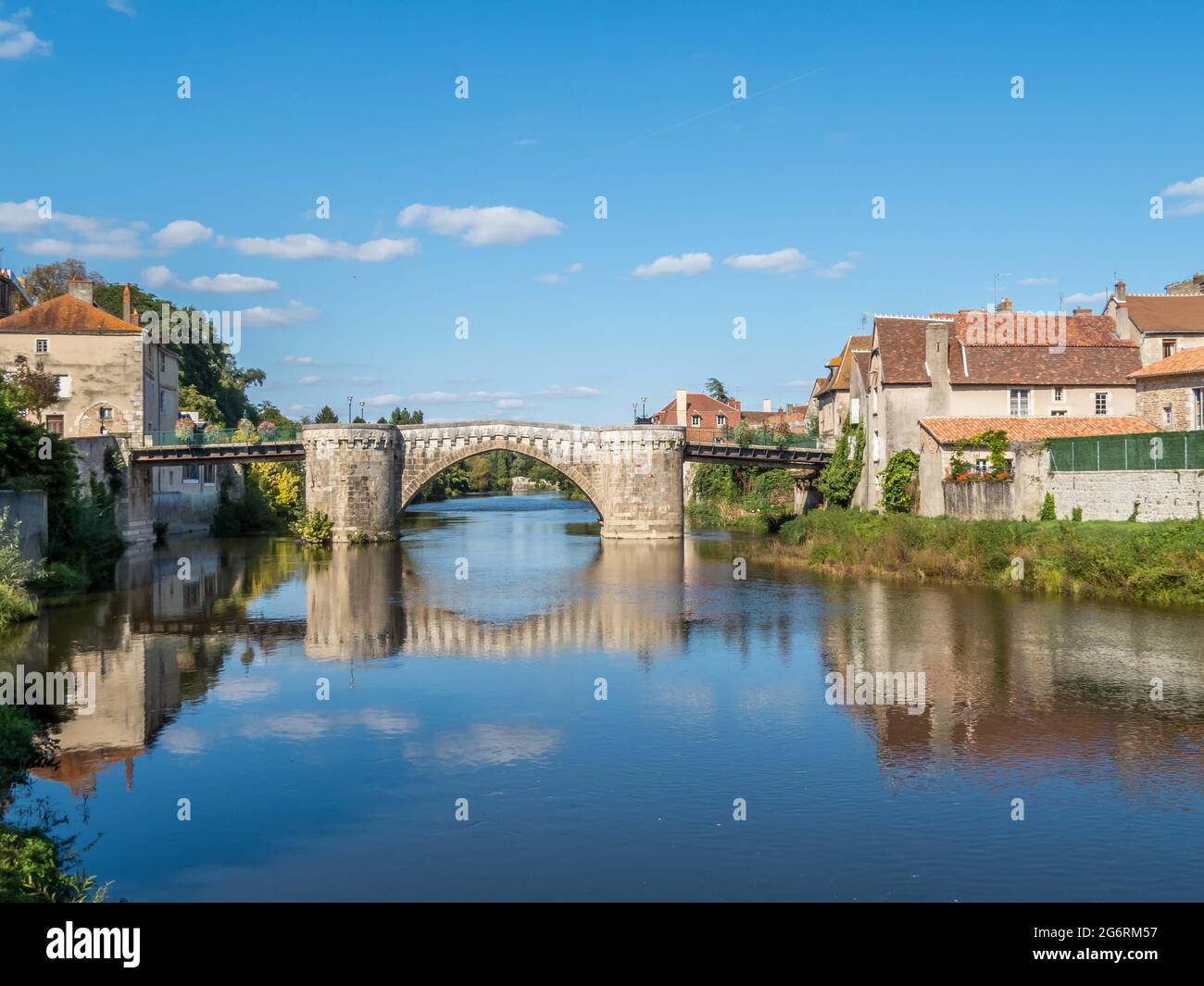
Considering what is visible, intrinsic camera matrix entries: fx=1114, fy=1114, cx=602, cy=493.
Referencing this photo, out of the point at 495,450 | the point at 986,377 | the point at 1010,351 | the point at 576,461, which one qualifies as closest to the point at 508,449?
the point at 495,450

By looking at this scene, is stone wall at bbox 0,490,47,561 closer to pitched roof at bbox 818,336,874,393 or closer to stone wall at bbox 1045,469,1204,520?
stone wall at bbox 1045,469,1204,520

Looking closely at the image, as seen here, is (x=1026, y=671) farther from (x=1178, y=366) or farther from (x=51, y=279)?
(x=51, y=279)

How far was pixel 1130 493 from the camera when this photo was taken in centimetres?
3095

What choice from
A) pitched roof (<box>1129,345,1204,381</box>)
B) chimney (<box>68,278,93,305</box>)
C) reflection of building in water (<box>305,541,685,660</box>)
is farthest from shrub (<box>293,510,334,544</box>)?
pitched roof (<box>1129,345,1204,381</box>)

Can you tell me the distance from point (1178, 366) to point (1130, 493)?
8155 mm

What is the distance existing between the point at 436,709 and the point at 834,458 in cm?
3299

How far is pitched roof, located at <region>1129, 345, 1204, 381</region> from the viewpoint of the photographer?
35.5 metres

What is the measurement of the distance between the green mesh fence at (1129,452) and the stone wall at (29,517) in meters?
28.6

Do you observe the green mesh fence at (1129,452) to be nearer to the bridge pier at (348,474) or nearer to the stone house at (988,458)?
the stone house at (988,458)

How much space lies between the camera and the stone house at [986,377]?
135 feet

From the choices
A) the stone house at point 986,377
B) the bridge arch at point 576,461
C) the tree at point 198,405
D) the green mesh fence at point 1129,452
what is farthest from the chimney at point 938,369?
the tree at point 198,405

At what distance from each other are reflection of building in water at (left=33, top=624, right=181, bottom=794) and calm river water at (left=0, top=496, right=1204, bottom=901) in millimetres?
68

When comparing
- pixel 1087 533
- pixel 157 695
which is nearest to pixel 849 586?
pixel 1087 533
